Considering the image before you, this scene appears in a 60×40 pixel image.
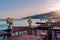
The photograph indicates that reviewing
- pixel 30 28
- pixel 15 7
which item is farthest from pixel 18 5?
pixel 30 28

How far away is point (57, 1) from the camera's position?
591 centimetres

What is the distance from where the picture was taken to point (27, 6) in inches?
253

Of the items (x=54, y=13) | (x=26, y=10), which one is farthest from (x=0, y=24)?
(x=54, y=13)

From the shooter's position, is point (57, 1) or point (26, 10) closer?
point (57, 1)

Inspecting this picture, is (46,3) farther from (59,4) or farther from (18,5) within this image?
(18,5)

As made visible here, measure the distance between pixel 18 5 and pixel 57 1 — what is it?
1.69 metres

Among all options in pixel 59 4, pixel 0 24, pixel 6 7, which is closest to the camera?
pixel 59 4

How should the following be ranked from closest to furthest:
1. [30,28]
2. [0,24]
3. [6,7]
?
1. [30,28]
2. [6,7]
3. [0,24]

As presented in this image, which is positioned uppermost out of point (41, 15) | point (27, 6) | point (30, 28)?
point (27, 6)

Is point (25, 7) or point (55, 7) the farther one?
point (25, 7)

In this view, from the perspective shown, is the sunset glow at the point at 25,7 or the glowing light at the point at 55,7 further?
the sunset glow at the point at 25,7

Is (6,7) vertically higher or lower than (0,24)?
higher

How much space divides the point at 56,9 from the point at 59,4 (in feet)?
0.78

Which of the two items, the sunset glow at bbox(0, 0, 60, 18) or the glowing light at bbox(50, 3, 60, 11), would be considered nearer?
the glowing light at bbox(50, 3, 60, 11)
